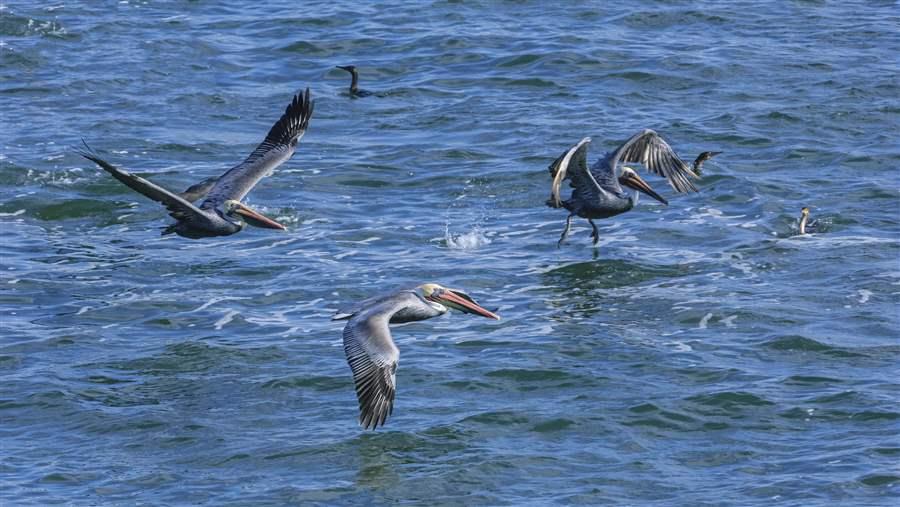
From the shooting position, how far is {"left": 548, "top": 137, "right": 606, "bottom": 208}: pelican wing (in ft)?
58.3

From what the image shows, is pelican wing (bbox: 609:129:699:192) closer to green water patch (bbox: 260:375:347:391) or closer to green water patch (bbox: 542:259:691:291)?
green water patch (bbox: 542:259:691:291)

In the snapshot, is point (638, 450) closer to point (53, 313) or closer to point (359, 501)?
point (359, 501)

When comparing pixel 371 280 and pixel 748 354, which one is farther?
pixel 371 280

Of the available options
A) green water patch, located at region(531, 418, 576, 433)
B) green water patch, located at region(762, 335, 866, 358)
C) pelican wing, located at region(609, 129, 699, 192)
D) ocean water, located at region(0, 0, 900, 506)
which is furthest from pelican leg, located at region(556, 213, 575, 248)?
green water patch, located at region(531, 418, 576, 433)

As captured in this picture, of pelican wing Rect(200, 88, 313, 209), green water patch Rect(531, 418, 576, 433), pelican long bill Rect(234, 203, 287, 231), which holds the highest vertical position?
pelican wing Rect(200, 88, 313, 209)

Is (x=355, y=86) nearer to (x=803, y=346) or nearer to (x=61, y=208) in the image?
(x=61, y=208)

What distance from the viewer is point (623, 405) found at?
14141mm

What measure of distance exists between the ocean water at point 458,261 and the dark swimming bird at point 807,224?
224 millimetres

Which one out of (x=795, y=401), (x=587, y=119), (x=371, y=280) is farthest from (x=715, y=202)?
(x=795, y=401)

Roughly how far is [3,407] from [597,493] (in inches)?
215

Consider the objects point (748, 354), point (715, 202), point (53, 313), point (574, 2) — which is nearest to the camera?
point (748, 354)

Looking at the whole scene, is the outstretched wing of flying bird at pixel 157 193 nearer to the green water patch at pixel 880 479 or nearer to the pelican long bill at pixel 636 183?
the pelican long bill at pixel 636 183

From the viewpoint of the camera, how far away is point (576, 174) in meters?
18.6

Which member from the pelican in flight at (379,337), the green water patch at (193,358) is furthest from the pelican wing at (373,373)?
the green water patch at (193,358)
